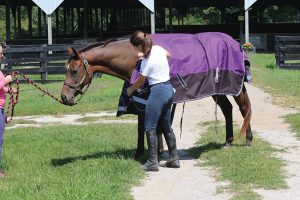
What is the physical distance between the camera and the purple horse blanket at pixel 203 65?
295 inches

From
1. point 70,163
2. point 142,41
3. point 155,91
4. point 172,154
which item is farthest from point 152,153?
point 142,41

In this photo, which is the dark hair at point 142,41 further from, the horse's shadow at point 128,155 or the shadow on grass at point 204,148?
the shadow on grass at point 204,148

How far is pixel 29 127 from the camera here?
36.6 feet

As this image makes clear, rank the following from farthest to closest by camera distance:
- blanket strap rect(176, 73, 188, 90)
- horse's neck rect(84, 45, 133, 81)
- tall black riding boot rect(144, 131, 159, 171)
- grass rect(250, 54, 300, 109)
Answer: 1. grass rect(250, 54, 300, 109)
2. blanket strap rect(176, 73, 188, 90)
3. horse's neck rect(84, 45, 133, 81)
4. tall black riding boot rect(144, 131, 159, 171)

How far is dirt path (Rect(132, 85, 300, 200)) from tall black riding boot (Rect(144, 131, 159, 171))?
0.33 ft

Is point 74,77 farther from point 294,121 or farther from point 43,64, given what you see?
point 43,64

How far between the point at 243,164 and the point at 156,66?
1.57m

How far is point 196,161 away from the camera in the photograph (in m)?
7.73

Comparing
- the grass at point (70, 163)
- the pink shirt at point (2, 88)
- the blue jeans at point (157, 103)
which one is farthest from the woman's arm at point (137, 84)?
the pink shirt at point (2, 88)

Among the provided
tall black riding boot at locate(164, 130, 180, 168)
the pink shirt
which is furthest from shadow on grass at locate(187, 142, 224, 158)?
the pink shirt

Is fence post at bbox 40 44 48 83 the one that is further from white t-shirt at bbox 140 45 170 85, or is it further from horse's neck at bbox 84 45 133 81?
white t-shirt at bbox 140 45 170 85

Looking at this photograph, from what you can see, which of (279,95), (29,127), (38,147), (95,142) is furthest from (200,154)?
(279,95)

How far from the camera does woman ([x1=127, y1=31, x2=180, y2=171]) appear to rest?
22.5ft

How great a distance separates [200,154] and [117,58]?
1.80m
